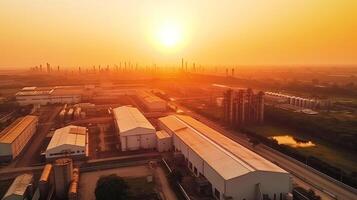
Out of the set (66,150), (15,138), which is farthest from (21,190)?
(15,138)

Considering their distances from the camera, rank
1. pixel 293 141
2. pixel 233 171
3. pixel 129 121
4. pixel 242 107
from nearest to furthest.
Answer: pixel 233 171
pixel 129 121
pixel 293 141
pixel 242 107

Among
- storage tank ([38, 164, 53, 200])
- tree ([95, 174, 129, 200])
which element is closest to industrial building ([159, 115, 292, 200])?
tree ([95, 174, 129, 200])

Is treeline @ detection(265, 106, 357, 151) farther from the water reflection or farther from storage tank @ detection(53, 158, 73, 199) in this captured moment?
storage tank @ detection(53, 158, 73, 199)

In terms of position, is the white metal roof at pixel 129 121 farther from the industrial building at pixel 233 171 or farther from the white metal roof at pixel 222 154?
the industrial building at pixel 233 171

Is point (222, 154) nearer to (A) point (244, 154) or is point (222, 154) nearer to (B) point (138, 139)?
(A) point (244, 154)

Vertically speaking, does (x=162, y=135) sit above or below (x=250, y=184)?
above

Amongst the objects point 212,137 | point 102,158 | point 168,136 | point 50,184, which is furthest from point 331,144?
point 50,184

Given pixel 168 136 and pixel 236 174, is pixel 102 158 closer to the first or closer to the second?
pixel 168 136
